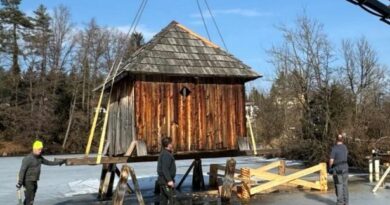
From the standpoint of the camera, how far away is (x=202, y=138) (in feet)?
52.1

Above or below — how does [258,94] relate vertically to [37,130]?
above

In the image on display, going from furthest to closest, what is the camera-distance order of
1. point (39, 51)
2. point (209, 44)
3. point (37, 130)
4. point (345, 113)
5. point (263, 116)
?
point (39, 51)
point (37, 130)
point (263, 116)
point (345, 113)
point (209, 44)

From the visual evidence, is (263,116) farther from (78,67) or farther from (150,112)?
(150,112)

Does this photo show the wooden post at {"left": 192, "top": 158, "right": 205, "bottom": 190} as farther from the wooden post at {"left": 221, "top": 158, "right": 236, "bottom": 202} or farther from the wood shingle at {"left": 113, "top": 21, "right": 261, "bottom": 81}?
the wooden post at {"left": 221, "top": 158, "right": 236, "bottom": 202}

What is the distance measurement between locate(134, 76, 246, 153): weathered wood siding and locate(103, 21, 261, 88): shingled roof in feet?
1.03

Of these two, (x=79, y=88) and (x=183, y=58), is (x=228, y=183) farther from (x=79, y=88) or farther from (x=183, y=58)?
(x=79, y=88)

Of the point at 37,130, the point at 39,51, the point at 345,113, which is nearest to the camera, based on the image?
the point at 345,113

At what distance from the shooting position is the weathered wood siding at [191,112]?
599 inches

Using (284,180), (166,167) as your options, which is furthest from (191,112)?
(166,167)

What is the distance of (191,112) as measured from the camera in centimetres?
1580

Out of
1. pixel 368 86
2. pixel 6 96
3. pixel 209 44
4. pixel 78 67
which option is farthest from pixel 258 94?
pixel 209 44

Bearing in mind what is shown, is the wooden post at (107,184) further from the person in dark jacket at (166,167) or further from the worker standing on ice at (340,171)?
the worker standing on ice at (340,171)

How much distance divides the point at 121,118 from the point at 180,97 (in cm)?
208

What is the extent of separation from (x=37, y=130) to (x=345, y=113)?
41952mm
